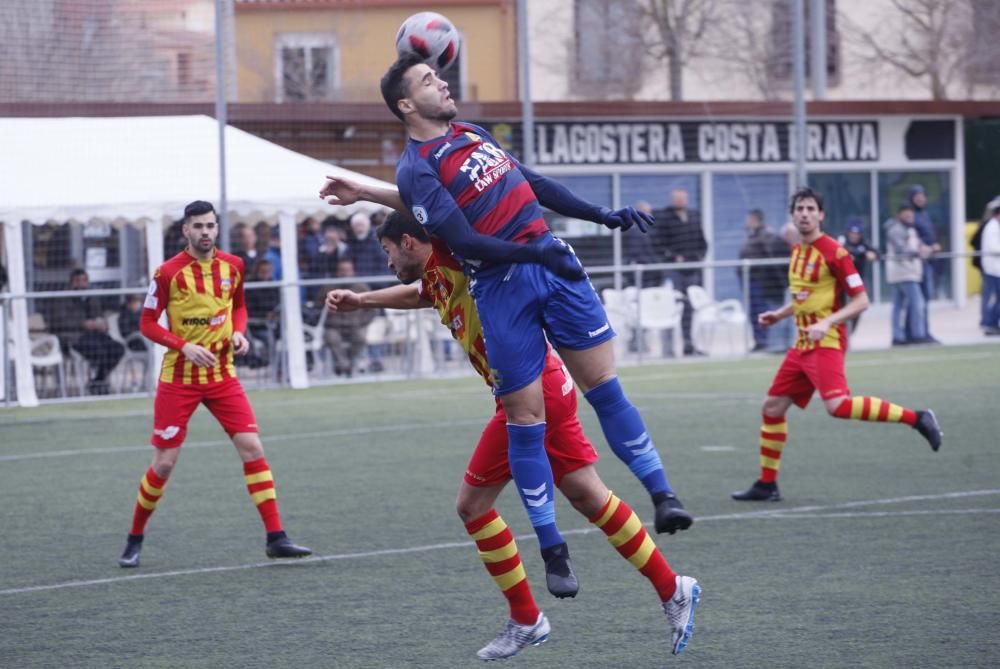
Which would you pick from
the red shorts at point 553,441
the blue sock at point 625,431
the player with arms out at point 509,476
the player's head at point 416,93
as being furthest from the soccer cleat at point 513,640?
the player's head at point 416,93

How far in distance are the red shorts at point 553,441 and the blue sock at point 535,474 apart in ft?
0.56

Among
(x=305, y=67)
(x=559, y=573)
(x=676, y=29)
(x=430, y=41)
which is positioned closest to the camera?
(x=559, y=573)

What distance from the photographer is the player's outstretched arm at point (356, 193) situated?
20.5 feet

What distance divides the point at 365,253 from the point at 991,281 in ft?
30.5

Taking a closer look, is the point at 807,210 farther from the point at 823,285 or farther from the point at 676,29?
the point at 676,29

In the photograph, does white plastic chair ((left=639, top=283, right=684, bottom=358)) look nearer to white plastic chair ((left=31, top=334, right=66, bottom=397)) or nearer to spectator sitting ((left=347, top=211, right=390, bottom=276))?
spectator sitting ((left=347, top=211, right=390, bottom=276))

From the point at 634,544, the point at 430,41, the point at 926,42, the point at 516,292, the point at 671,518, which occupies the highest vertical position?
the point at 926,42

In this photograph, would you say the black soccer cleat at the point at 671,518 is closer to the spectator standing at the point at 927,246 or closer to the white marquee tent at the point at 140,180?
the white marquee tent at the point at 140,180

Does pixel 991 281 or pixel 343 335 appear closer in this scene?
pixel 343 335

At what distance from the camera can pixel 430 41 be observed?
6219mm

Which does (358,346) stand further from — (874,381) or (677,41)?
(677,41)

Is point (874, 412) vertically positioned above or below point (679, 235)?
below

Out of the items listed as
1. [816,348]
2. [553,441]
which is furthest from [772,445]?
[553,441]

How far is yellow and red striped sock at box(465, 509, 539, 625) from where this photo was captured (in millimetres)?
6223
